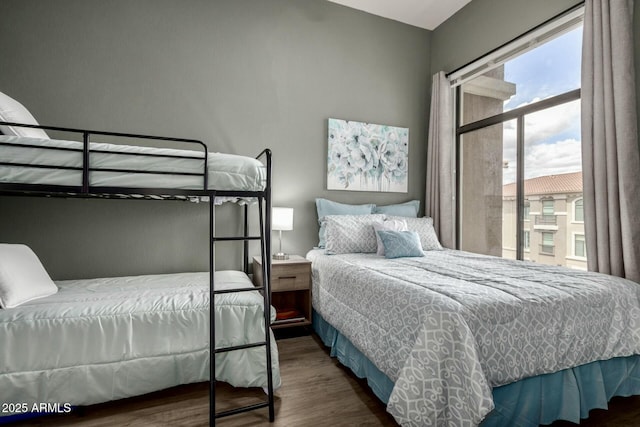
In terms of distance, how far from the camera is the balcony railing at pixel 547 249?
269 centimetres

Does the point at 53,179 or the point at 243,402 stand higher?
the point at 53,179

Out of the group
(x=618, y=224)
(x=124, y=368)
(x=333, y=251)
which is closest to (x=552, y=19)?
(x=618, y=224)

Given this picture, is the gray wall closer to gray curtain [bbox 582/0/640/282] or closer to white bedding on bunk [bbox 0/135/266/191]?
white bedding on bunk [bbox 0/135/266/191]

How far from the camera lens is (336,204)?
3.17 meters

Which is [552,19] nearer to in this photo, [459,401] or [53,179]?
[459,401]

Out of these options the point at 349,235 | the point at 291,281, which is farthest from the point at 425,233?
the point at 291,281

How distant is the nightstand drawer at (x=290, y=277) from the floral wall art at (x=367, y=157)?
3.34 feet

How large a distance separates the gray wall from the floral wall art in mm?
105

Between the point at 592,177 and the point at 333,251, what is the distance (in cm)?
197

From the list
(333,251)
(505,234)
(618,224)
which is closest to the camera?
(618,224)

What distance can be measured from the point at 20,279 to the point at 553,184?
12.4ft

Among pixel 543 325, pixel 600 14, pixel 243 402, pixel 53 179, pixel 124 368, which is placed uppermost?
pixel 600 14

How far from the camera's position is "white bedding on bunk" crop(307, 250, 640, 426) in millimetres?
1248

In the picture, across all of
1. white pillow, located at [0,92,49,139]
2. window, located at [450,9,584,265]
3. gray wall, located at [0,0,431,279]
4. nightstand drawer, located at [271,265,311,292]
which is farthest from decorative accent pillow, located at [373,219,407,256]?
white pillow, located at [0,92,49,139]
